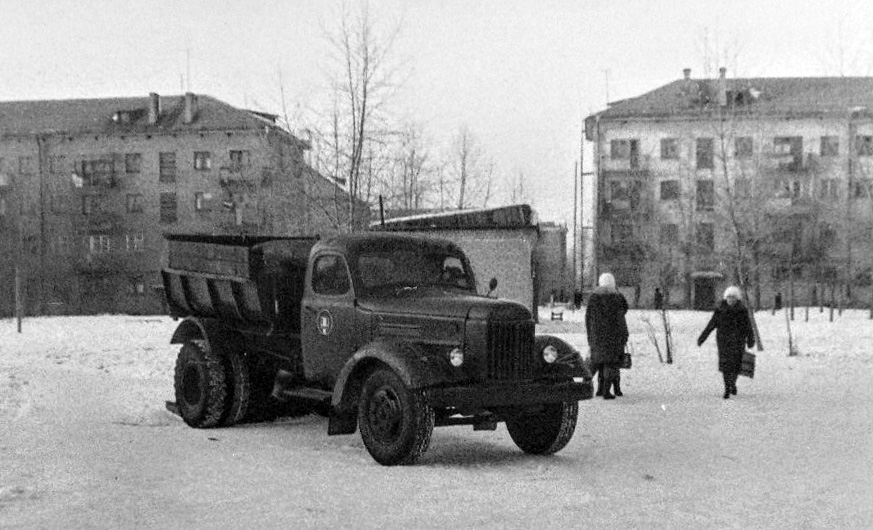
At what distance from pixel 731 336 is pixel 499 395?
21.6 feet

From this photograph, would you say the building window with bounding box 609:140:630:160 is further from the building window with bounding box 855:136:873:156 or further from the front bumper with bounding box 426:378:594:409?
the front bumper with bounding box 426:378:594:409

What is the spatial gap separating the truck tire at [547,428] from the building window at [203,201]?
193 ft

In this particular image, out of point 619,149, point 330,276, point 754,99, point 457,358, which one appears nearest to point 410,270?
point 330,276

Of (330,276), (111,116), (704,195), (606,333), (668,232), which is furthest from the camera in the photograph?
(111,116)

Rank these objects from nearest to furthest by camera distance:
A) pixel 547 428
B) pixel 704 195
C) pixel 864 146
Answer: pixel 547 428 → pixel 864 146 → pixel 704 195

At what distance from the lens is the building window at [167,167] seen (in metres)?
68.0

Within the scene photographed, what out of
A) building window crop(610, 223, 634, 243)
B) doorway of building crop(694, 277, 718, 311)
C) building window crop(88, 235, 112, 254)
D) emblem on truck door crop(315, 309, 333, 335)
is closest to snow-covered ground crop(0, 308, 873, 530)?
emblem on truck door crop(315, 309, 333, 335)

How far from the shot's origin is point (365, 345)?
934cm

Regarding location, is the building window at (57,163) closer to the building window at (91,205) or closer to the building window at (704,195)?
the building window at (91,205)

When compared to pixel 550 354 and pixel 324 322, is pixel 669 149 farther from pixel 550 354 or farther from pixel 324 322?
pixel 550 354

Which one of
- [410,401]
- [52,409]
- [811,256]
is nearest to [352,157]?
[52,409]

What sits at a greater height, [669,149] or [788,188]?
[669,149]

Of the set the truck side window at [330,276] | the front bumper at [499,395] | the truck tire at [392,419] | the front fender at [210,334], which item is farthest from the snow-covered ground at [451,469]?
the truck side window at [330,276]

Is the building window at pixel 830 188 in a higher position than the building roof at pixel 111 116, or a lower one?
lower
